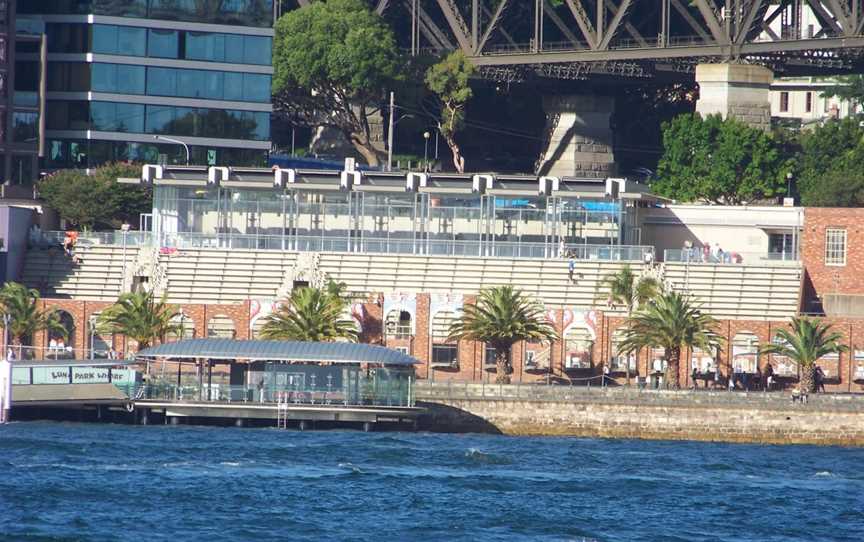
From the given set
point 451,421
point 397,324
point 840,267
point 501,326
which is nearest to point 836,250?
point 840,267

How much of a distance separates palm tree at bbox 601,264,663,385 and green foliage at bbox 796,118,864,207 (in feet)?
128

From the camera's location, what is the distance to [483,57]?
526 feet

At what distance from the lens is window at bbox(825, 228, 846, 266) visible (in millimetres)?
116000

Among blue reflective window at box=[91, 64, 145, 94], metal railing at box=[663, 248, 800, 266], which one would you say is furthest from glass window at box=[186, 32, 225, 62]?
metal railing at box=[663, 248, 800, 266]

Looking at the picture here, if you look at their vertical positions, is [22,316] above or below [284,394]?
above

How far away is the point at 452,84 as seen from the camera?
15850 cm

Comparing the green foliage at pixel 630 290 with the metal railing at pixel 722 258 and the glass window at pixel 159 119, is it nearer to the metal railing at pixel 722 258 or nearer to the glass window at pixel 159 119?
the metal railing at pixel 722 258

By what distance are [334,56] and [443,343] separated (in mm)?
51185

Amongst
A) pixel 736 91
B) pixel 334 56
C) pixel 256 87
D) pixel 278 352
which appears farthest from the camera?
pixel 334 56

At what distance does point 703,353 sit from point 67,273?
33.6m

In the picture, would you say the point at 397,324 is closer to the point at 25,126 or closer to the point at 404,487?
the point at 404,487

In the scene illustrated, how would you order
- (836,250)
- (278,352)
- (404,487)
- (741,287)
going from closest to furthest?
(404,487)
(278,352)
(741,287)
(836,250)

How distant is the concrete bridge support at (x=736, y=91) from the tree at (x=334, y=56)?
874 inches

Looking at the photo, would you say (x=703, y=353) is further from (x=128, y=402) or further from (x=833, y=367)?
(x=128, y=402)
